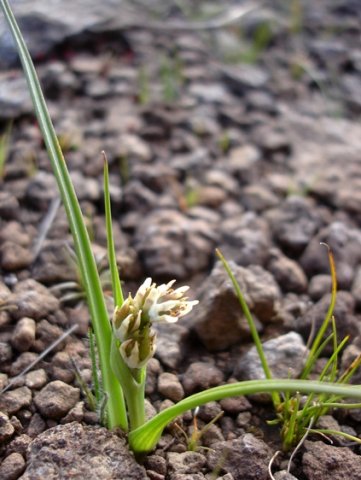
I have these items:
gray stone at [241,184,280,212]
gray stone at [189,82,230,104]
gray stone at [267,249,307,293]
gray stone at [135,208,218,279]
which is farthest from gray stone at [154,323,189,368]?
gray stone at [189,82,230,104]

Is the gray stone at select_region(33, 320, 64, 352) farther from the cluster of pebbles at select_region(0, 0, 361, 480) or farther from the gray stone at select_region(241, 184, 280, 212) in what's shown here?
the gray stone at select_region(241, 184, 280, 212)

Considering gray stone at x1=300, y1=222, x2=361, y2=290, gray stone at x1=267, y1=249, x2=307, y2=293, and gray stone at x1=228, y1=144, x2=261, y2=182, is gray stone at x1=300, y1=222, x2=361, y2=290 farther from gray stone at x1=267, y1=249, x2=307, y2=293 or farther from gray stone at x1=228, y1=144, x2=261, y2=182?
gray stone at x1=228, y1=144, x2=261, y2=182

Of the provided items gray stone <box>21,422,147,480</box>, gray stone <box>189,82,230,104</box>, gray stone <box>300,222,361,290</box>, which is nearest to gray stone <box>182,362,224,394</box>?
gray stone <box>21,422,147,480</box>

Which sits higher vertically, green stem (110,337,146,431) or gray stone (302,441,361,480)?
green stem (110,337,146,431)

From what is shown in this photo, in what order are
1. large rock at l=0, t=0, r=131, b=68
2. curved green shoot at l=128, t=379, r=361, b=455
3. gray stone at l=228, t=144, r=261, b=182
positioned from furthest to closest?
large rock at l=0, t=0, r=131, b=68 < gray stone at l=228, t=144, r=261, b=182 < curved green shoot at l=128, t=379, r=361, b=455


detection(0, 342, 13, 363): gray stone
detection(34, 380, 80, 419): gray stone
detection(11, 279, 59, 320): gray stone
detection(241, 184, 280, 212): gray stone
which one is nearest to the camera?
detection(34, 380, 80, 419): gray stone

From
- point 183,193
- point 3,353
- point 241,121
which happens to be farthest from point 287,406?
point 241,121

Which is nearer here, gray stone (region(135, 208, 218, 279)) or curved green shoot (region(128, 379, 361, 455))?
curved green shoot (region(128, 379, 361, 455))

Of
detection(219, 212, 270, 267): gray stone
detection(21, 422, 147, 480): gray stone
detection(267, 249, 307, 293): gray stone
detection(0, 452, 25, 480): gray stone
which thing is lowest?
detection(267, 249, 307, 293): gray stone
